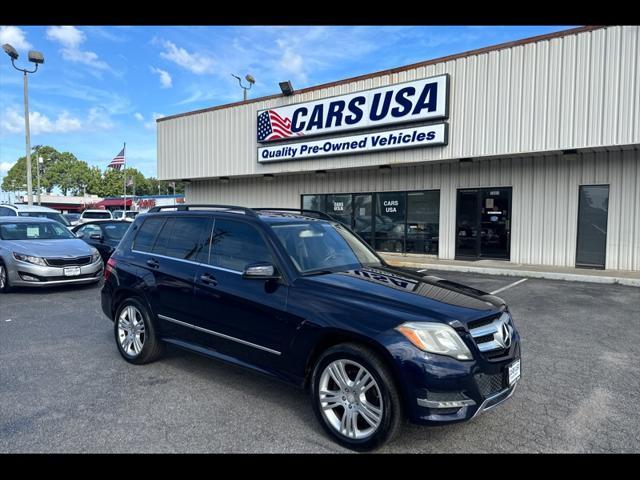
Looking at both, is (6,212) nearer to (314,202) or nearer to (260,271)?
(314,202)

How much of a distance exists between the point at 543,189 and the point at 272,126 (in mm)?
9476

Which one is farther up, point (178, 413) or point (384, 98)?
point (384, 98)

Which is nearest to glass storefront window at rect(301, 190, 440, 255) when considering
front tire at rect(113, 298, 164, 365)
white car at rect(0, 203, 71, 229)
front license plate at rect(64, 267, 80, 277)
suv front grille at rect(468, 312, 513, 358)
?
front license plate at rect(64, 267, 80, 277)

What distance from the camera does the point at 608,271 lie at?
11398mm

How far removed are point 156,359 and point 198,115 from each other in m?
16.3

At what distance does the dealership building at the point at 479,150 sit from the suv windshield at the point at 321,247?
29.7 feet

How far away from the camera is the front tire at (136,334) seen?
4.77m

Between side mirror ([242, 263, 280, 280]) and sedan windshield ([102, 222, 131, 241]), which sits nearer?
side mirror ([242, 263, 280, 280])

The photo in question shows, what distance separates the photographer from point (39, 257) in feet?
29.2

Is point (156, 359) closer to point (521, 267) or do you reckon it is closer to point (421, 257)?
point (521, 267)

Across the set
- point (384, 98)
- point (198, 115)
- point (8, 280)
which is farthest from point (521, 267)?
point (198, 115)

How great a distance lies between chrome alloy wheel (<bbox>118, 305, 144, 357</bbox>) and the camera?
4.88 metres

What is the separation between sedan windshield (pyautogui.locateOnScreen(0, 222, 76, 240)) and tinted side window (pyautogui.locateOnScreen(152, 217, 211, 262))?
6.76 metres

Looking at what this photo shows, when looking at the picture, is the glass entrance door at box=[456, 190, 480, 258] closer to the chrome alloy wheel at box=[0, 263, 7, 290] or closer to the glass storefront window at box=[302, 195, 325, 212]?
the glass storefront window at box=[302, 195, 325, 212]
